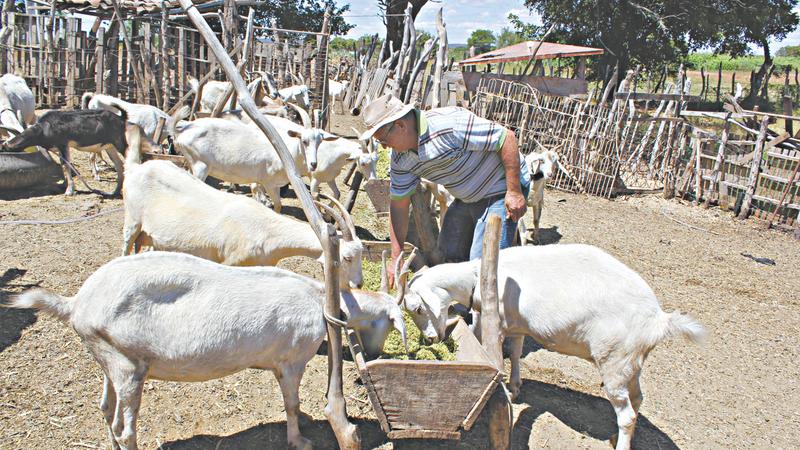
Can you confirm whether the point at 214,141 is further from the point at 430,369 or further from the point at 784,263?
the point at 784,263

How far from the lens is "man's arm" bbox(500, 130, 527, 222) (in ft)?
14.7

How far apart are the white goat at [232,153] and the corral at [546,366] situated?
1222mm

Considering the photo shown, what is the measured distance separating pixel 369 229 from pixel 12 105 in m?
7.63

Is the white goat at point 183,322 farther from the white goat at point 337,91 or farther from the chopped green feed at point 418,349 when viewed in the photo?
the white goat at point 337,91

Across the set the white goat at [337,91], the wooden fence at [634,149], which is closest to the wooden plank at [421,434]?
the wooden fence at [634,149]

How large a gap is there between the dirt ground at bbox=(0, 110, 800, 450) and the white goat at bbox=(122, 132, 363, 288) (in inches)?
39.7

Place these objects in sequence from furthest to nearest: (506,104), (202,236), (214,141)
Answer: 1. (506,104)
2. (214,141)
3. (202,236)

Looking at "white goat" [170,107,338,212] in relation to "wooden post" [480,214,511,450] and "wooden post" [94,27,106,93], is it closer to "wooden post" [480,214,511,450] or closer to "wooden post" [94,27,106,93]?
"wooden post" [480,214,511,450]

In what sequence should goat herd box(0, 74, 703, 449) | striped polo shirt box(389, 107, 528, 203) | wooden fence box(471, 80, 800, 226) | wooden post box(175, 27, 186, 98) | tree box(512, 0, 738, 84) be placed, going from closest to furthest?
goat herd box(0, 74, 703, 449), striped polo shirt box(389, 107, 528, 203), wooden fence box(471, 80, 800, 226), wooden post box(175, 27, 186, 98), tree box(512, 0, 738, 84)

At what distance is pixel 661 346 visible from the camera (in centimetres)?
619

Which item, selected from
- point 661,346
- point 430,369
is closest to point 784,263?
point 661,346

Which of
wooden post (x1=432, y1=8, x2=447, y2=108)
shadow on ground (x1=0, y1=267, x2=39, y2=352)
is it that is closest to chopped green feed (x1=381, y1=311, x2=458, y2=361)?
shadow on ground (x1=0, y1=267, x2=39, y2=352)

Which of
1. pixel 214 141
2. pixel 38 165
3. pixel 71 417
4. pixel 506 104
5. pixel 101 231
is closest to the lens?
pixel 71 417

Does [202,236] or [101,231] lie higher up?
[202,236]
